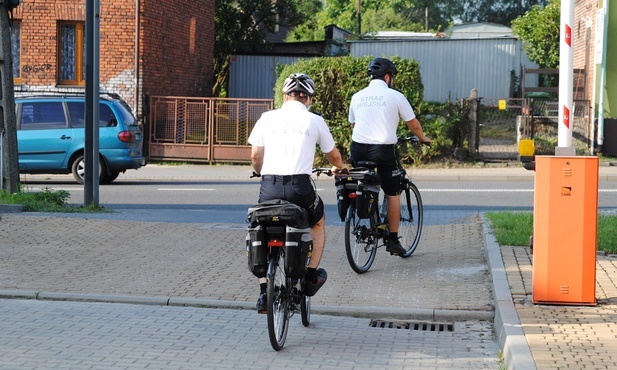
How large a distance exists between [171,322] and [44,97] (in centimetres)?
1488

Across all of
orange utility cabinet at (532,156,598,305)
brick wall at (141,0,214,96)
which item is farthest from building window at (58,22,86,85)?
orange utility cabinet at (532,156,598,305)

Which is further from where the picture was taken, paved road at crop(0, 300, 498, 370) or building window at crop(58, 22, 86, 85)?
building window at crop(58, 22, 86, 85)

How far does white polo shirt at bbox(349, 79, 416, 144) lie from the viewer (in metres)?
9.84

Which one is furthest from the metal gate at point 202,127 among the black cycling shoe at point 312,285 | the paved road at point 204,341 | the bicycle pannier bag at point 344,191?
the black cycling shoe at point 312,285

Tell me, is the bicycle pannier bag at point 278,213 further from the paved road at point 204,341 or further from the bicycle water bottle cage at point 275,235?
the paved road at point 204,341

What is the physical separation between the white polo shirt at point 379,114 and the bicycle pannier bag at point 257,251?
319cm

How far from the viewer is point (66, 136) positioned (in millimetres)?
21500

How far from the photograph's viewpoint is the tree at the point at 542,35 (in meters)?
35.0

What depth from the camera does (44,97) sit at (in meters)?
21.7

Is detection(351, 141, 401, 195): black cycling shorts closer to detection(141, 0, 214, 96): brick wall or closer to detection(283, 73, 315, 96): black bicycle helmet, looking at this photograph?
detection(283, 73, 315, 96): black bicycle helmet

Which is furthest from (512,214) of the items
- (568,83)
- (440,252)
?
(568,83)

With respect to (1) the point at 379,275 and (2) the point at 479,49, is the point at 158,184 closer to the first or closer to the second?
(1) the point at 379,275

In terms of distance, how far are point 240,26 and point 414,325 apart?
104 feet

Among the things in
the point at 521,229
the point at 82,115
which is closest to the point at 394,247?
the point at 521,229
